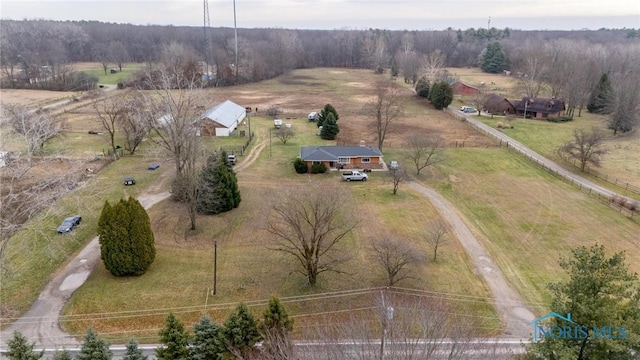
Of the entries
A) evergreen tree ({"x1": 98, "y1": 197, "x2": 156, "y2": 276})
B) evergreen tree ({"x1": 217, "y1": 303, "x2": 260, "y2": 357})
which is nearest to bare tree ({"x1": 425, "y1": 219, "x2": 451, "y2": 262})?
evergreen tree ({"x1": 217, "y1": 303, "x2": 260, "y2": 357})

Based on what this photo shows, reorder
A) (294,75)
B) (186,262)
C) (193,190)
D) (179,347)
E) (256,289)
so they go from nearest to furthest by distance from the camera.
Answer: (179,347), (256,289), (186,262), (193,190), (294,75)

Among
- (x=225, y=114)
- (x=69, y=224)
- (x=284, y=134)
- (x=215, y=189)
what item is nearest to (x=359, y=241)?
(x=215, y=189)

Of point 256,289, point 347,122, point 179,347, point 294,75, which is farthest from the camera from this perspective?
point 294,75

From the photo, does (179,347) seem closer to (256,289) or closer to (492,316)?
(256,289)

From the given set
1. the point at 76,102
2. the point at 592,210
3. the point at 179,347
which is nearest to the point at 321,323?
the point at 179,347

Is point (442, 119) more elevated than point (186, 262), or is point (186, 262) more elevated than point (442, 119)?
point (442, 119)

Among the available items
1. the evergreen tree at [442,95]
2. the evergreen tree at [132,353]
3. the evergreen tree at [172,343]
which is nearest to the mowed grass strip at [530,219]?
the evergreen tree at [172,343]

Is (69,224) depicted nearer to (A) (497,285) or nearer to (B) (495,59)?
(A) (497,285)
